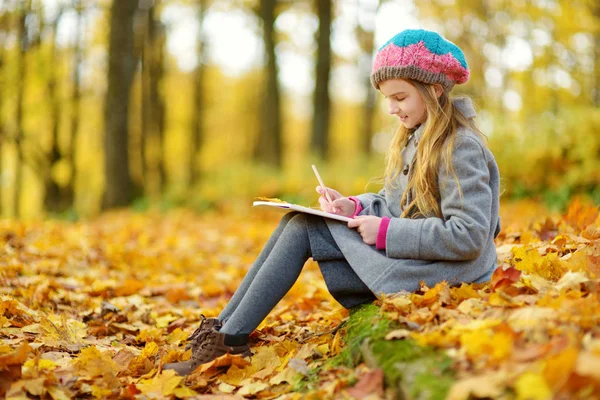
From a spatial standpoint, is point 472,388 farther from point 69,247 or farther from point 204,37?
point 204,37

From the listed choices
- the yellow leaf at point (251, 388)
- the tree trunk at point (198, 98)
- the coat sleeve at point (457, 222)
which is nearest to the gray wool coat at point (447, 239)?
the coat sleeve at point (457, 222)

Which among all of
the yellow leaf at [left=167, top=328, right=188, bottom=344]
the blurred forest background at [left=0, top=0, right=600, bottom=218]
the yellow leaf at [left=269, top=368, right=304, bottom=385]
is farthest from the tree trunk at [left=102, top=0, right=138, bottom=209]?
the yellow leaf at [left=269, top=368, right=304, bottom=385]

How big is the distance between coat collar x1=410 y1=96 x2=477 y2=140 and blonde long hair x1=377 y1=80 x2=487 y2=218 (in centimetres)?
2

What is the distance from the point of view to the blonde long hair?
106 inches

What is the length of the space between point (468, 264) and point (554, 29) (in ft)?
42.8

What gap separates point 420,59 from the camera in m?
2.70

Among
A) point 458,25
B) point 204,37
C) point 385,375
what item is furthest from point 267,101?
point 385,375

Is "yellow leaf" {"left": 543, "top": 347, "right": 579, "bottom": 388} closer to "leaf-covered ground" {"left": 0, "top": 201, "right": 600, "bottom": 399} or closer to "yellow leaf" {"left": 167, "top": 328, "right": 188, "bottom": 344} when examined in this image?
"leaf-covered ground" {"left": 0, "top": 201, "right": 600, "bottom": 399}

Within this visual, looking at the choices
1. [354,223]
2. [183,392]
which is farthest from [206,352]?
Answer: [354,223]

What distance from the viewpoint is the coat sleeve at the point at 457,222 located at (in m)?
2.54

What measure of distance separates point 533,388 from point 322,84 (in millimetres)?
11476

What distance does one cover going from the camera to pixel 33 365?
7.94 feet

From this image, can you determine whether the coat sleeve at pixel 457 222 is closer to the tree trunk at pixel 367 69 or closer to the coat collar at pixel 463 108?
the coat collar at pixel 463 108

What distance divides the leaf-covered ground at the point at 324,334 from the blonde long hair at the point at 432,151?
1.31 feet
